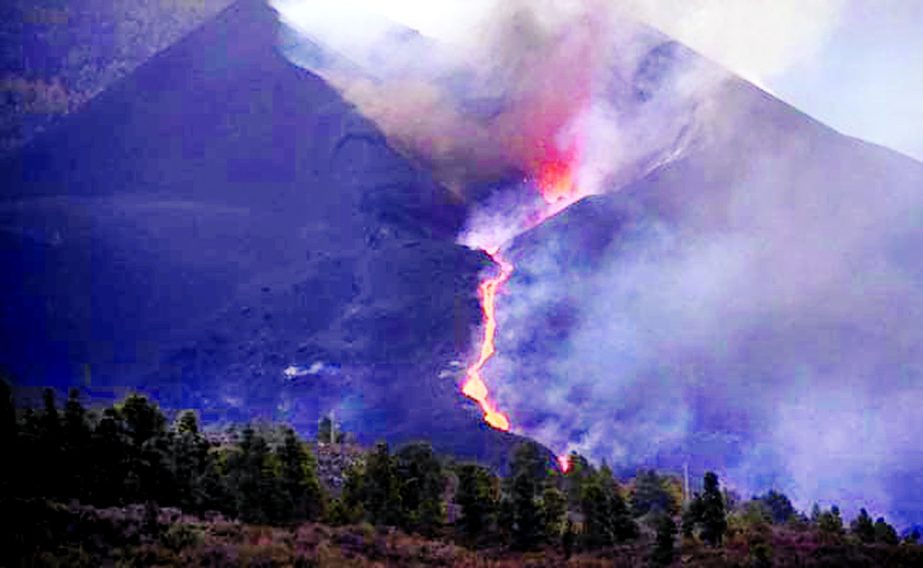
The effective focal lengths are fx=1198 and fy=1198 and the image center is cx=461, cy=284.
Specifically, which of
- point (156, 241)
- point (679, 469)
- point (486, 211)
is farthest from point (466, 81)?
point (679, 469)

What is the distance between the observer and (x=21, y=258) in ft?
527

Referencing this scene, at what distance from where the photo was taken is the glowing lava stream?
12681 centimetres

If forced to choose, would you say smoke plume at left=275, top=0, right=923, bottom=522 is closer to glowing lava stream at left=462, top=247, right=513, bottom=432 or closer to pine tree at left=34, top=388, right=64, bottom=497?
glowing lava stream at left=462, top=247, right=513, bottom=432

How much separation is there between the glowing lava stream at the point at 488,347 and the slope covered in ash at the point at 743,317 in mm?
1678

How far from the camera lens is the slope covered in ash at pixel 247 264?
135875 mm

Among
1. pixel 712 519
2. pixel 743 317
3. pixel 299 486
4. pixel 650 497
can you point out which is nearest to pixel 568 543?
pixel 712 519

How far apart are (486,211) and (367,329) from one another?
37279 mm

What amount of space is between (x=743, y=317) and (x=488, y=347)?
1168 inches

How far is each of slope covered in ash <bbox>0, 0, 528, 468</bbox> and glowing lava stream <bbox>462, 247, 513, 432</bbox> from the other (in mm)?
2126

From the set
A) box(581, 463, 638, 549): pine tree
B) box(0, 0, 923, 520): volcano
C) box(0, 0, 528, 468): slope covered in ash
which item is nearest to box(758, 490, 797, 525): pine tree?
box(0, 0, 923, 520): volcano

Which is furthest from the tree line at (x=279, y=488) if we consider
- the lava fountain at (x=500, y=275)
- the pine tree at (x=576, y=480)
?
the lava fountain at (x=500, y=275)

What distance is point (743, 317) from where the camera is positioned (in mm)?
138375

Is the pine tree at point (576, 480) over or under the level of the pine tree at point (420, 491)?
over

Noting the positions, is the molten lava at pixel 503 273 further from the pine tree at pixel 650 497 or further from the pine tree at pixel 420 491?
the pine tree at pixel 420 491
